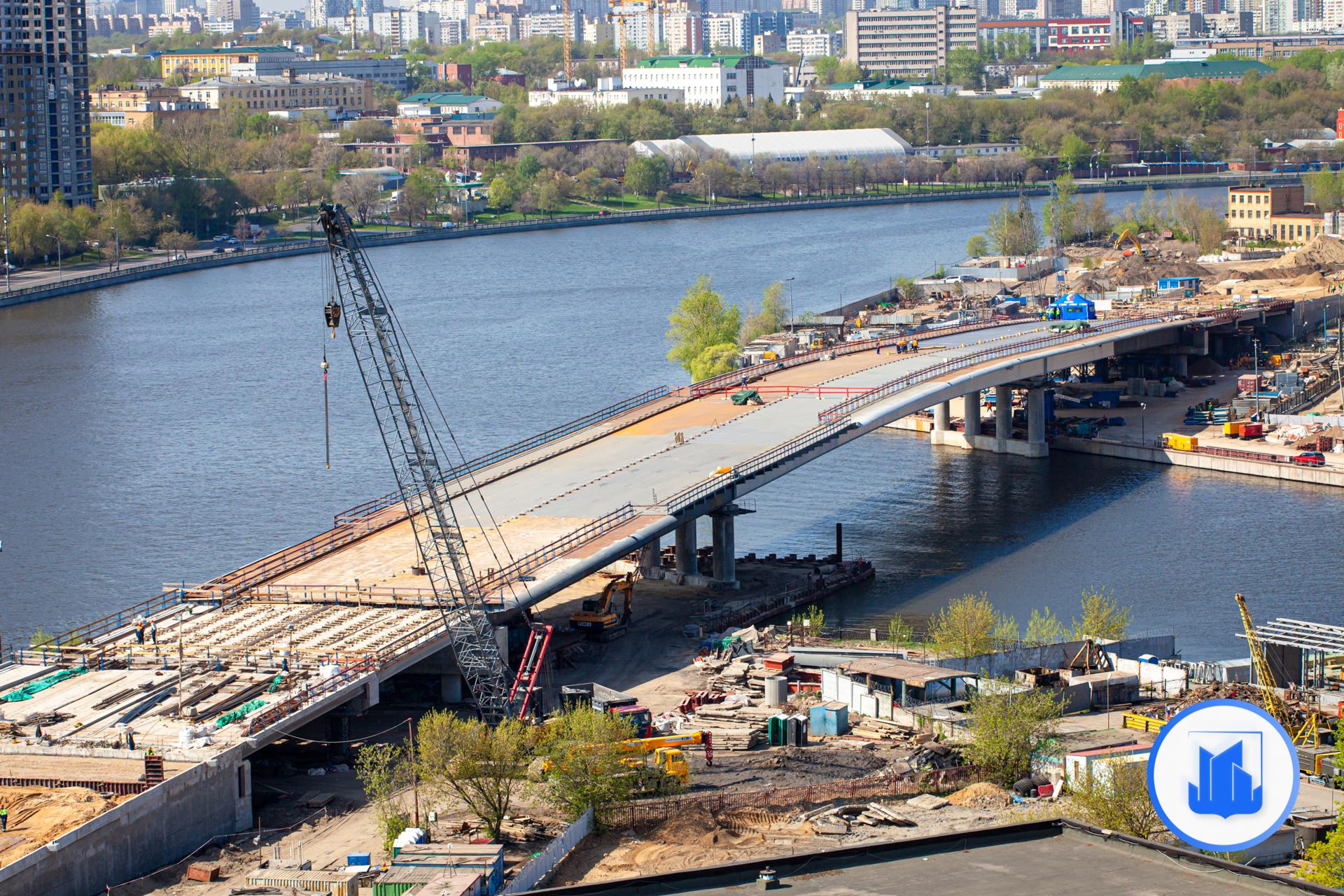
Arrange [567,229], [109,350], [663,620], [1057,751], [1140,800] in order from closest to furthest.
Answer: [1140,800] → [1057,751] → [663,620] → [109,350] → [567,229]

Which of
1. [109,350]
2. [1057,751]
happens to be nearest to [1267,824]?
[1057,751]

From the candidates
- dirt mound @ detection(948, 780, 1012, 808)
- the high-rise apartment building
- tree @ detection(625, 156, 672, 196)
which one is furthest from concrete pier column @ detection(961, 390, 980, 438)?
tree @ detection(625, 156, 672, 196)

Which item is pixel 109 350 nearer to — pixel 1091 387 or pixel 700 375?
pixel 700 375

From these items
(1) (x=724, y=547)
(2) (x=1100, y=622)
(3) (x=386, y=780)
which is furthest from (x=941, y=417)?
(3) (x=386, y=780)

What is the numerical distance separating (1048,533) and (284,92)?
500 ft

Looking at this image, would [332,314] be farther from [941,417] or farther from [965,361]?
[941,417]

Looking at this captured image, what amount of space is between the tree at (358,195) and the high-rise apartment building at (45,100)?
54.2ft

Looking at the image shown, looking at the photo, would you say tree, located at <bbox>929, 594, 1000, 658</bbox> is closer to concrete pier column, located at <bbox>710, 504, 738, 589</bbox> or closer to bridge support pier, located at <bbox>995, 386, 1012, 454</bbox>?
concrete pier column, located at <bbox>710, 504, 738, 589</bbox>

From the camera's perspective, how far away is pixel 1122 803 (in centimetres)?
2516

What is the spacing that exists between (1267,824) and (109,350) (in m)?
72.4

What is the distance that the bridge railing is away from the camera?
51.7 m

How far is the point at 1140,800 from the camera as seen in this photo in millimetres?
25484

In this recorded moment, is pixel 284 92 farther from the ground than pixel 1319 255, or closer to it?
farther from the ground

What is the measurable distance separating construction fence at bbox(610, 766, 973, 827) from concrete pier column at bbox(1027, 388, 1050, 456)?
31.0m
